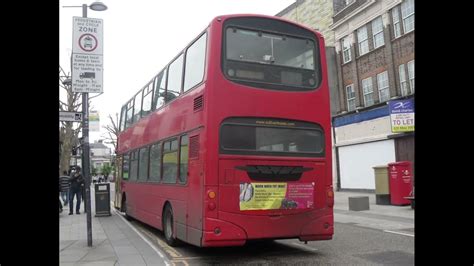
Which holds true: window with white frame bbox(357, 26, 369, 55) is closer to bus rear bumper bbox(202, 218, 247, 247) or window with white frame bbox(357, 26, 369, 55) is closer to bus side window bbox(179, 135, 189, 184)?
bus side window bbox(179, 135, 189, 184)

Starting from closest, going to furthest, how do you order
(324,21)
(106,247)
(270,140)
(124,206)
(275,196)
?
(275,196) → (270,140) → (106,247) → (124,206) → (324,21)

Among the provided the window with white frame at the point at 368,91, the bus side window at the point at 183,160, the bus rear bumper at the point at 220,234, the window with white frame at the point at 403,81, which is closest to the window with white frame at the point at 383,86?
the window with white frame at the point at 368,91

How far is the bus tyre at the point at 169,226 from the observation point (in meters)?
10.1

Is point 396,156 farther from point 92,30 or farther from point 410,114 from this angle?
point 92,30

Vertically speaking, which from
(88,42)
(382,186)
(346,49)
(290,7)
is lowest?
(382,186)

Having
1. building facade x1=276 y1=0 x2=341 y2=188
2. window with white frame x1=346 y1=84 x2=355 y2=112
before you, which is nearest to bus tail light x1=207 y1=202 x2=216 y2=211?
window with white frame x1=346 y1=84 x2=355 y2=112

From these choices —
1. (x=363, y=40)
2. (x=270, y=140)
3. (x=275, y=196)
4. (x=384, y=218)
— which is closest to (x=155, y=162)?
(x=270, y=140)

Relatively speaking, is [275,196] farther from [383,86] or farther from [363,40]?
[363,40]

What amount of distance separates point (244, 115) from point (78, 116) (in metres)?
4.44

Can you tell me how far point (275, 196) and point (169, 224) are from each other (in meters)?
3.21

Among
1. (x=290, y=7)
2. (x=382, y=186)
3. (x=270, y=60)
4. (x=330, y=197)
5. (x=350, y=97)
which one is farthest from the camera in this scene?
(x=290, y=7)

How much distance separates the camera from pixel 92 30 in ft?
33.9

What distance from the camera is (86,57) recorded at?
10211 mm

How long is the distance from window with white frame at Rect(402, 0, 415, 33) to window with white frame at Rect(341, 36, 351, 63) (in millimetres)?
5300
